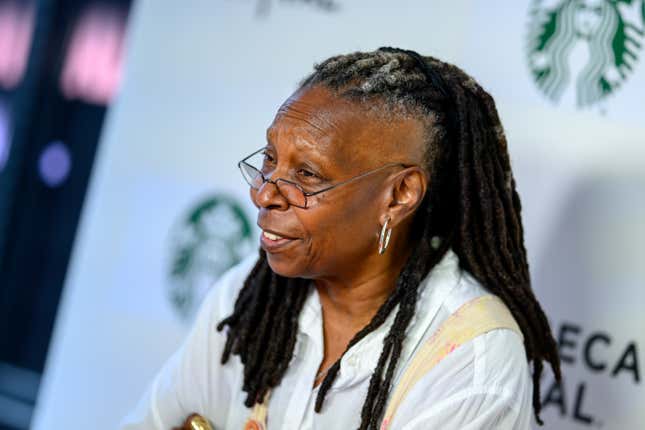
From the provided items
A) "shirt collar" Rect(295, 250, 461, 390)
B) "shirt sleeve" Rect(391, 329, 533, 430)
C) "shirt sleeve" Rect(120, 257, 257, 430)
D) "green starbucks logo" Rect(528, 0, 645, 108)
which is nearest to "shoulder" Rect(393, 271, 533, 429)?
"shirt sleeve" Rect(391, 329, 533, 430)

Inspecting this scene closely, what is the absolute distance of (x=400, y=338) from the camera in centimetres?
188

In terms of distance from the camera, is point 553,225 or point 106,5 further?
point 106,5

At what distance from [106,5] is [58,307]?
131 cm

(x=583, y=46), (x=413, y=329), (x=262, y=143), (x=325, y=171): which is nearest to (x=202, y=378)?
(x=413, y=329)

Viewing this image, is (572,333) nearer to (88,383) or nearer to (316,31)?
(316,31)

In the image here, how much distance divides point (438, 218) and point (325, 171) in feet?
1.01

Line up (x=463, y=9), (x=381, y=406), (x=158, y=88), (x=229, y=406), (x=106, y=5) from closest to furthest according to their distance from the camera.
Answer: (x=381, y=406), (x=229, y=406), (x=463, y=9), (x=158, y=88), (x=106, y=5)

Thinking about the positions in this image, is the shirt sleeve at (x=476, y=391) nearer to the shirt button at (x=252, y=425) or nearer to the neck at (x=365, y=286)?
the neck at (x=365, y=286)

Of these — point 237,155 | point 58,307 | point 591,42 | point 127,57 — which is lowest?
point 58,307

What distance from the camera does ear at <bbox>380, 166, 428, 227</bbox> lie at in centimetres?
184

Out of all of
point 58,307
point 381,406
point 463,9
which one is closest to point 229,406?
point 381,406

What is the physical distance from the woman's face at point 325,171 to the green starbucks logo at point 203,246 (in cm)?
102

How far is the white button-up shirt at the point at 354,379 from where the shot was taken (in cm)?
176

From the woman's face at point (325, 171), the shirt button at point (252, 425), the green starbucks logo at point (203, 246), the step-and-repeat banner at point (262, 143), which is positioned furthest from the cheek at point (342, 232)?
the green starbucks logo at point (203, 246)
